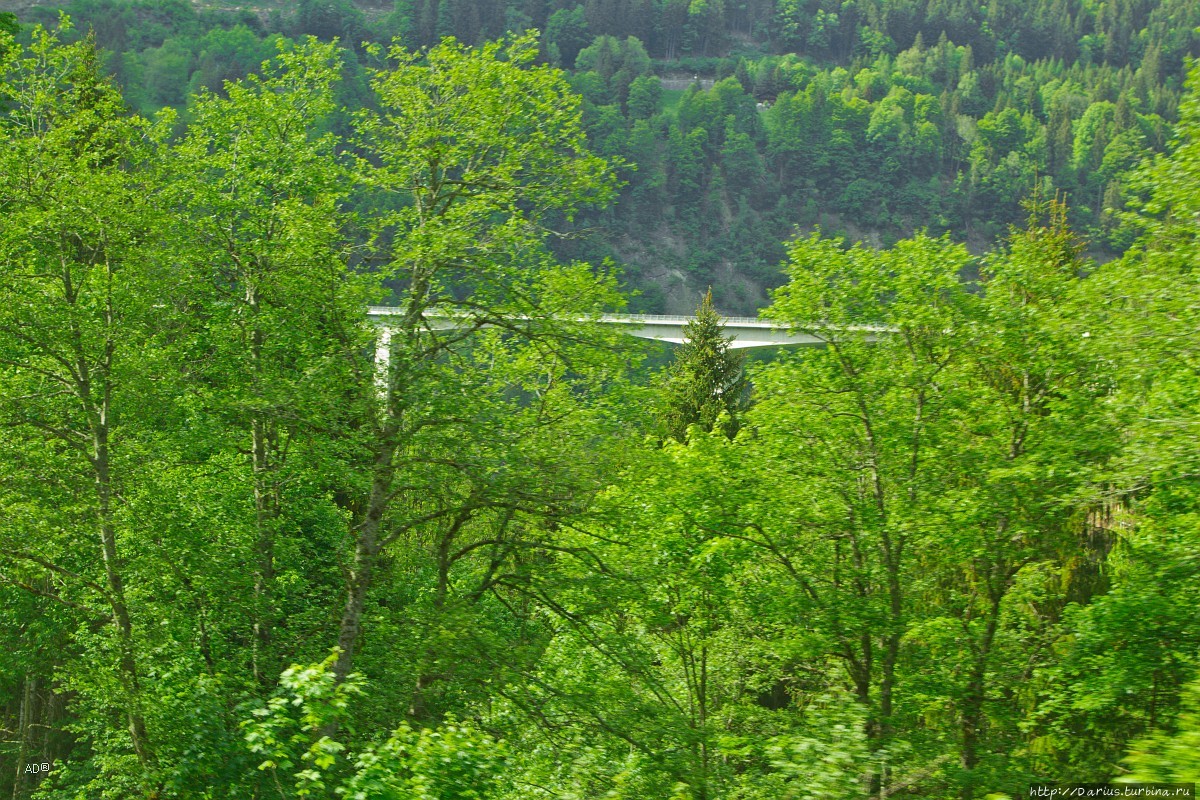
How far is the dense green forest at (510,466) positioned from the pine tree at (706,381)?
14533 mm

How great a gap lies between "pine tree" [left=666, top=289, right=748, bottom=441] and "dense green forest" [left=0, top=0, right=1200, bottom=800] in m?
14.5

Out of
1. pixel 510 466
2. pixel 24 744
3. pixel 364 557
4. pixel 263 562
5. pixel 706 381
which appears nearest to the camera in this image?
pixel 510 466

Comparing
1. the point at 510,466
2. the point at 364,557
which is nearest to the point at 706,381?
the point at 510,466

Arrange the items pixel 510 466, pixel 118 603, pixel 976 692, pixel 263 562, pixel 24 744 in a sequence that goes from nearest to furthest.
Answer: pixel 510 466, pixel 118 603, pixel 263 562, pixel 976 692, pixel 24 744

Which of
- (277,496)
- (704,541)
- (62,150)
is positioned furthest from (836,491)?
(62,150)

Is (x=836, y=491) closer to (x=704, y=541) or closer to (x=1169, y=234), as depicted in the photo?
(x=704, y=541)

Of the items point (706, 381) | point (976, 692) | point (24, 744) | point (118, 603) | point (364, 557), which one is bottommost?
point (24, 744)

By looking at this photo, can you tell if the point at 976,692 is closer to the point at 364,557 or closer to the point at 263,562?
the point at 364,557

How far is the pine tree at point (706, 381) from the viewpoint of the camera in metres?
37.5

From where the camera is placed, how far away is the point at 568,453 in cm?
1656

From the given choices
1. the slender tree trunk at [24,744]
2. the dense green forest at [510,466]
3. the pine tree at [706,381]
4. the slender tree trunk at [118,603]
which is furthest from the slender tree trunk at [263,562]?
the pine tree at [706,381]

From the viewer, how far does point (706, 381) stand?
38812 mm

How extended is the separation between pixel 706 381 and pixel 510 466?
23491mm

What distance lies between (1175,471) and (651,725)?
25.6 ft
